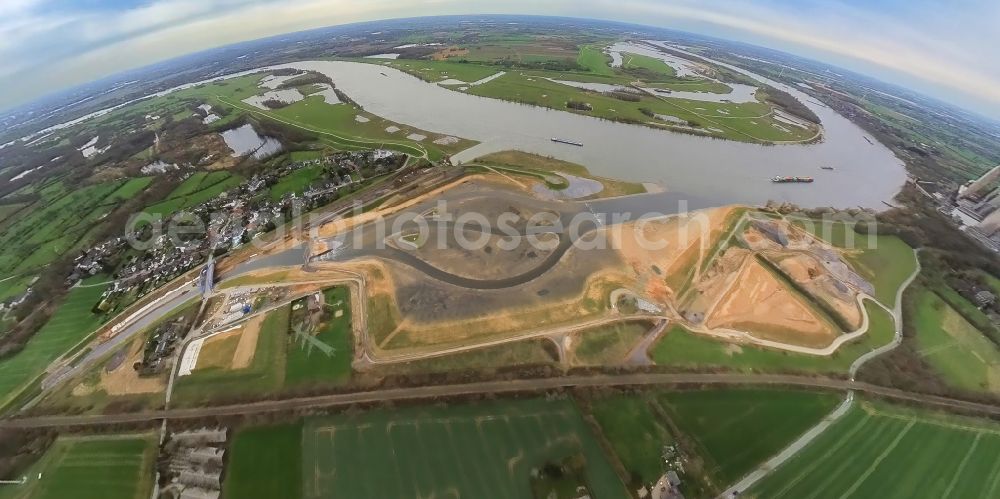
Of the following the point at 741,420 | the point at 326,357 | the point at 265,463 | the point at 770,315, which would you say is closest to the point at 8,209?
the point at 326,357

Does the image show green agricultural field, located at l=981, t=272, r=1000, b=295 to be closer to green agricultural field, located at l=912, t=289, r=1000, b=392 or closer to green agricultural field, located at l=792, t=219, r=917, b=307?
green agricultural field, located at l=792, t=219, r=917, b=307

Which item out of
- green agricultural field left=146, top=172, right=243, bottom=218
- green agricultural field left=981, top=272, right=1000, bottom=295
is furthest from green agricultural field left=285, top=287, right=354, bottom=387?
green agricultural field left=981, top=272, right=1000, bottom=295

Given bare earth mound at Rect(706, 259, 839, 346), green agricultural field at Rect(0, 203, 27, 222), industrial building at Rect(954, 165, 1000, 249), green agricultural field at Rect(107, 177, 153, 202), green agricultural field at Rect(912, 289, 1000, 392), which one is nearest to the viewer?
green agricultural field at Rect(912, 289, 1000, 392)

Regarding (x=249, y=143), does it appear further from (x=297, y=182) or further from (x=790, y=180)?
(x=790, y=180)

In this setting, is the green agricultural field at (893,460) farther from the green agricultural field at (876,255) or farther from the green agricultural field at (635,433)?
the green agricultural field at (876,255)

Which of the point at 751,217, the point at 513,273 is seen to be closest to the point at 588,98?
the point at 751,217

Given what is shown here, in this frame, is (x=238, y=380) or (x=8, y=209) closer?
(x=238, y=380)
